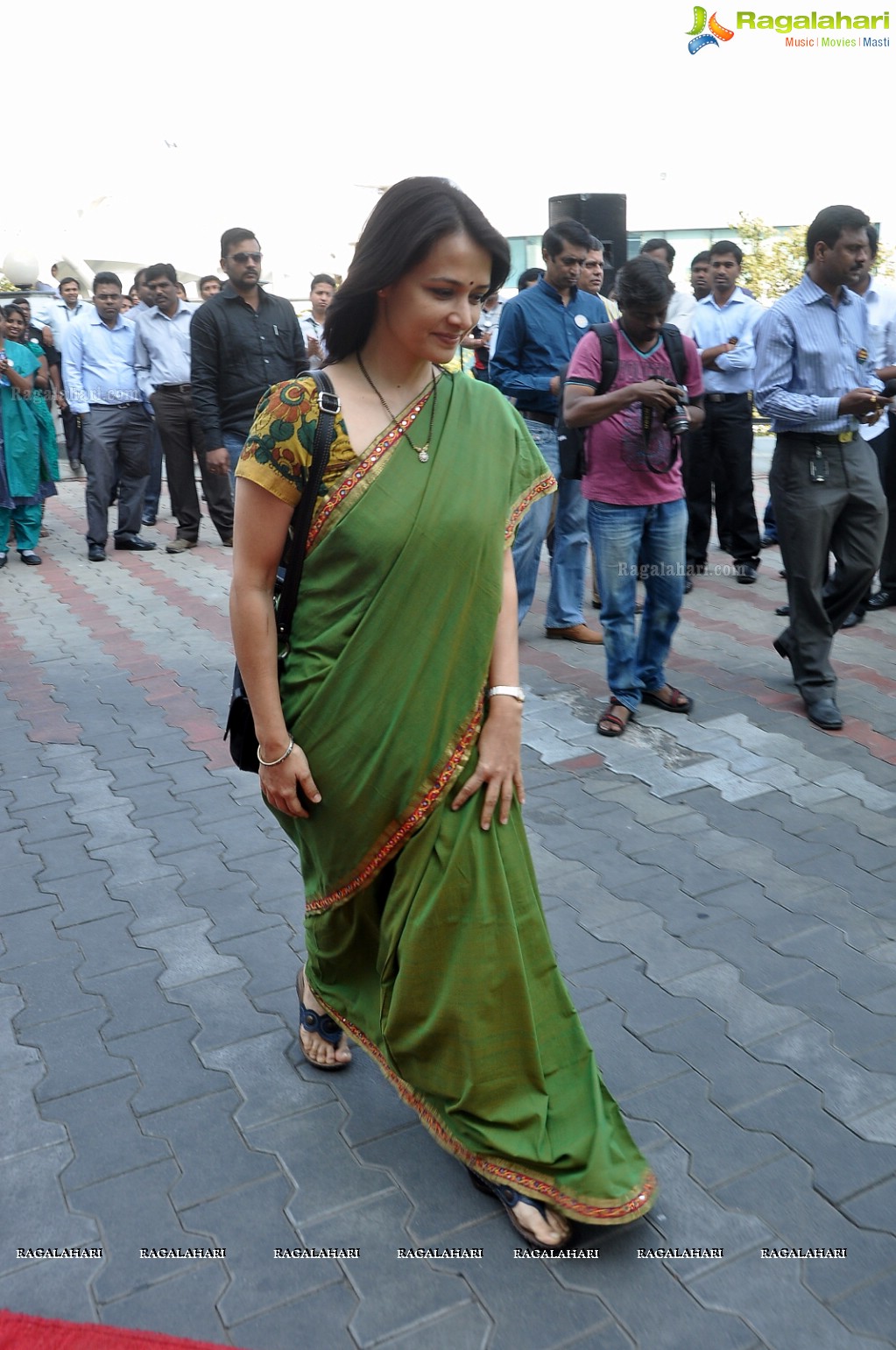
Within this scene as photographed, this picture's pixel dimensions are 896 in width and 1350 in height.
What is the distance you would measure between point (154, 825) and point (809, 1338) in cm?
284

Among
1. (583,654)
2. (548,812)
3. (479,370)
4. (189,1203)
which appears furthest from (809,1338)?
(479,370)

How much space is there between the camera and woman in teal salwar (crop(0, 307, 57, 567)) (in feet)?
29.5

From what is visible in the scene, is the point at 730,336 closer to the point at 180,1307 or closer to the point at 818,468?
the point at 818,468

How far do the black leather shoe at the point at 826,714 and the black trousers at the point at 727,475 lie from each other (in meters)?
2.55

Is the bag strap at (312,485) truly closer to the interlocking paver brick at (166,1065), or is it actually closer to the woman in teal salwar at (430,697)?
the woman in teal salwar at (430,697)

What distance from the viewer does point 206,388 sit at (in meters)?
7.70

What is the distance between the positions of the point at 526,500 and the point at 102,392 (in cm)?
761

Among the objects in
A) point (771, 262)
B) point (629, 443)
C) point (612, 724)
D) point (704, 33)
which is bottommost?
point (612, 724)

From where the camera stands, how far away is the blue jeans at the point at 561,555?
611 centimetres

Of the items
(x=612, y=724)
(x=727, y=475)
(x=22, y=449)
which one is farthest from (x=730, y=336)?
(x=22, y=449)

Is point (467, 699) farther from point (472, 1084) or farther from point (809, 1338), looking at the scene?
point (809, 1338)

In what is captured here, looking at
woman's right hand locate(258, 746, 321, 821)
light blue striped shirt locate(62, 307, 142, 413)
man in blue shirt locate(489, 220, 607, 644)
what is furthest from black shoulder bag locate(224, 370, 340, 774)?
light blue striped shirt locate(62, 307, 142, 413)

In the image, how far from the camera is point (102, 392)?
9.26 meters

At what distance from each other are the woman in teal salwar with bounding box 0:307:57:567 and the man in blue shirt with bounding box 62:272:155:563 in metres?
0.29
